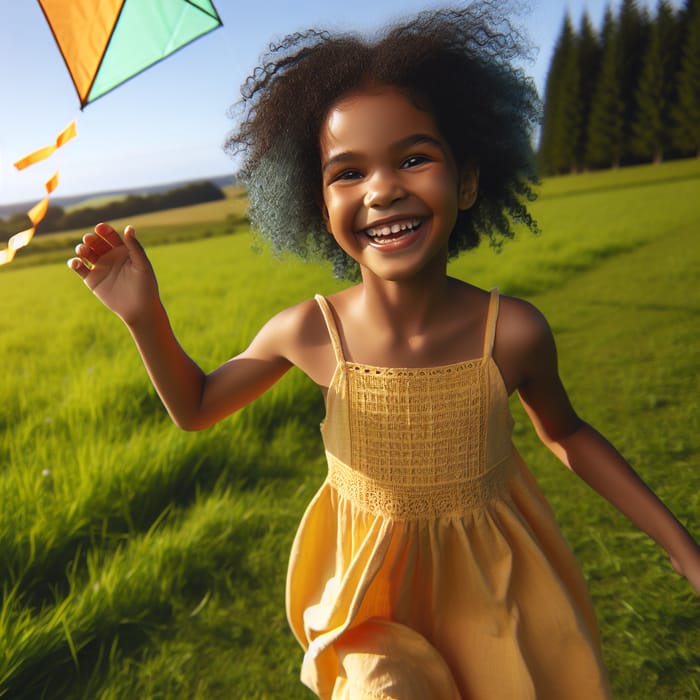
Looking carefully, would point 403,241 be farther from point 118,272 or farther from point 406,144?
point 118,272

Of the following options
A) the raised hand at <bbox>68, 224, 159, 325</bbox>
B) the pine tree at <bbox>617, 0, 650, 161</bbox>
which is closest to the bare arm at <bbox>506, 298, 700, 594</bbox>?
the raised hand at <bbox>68, 224, 159, 325</bbox>

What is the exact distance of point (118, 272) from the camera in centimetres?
134

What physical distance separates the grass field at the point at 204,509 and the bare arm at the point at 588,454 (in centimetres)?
62

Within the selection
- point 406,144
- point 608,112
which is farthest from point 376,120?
point 608,112

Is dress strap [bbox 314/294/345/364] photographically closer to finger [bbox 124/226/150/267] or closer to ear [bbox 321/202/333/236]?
ear [bbox 321/202/333/236]

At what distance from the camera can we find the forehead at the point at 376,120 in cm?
124

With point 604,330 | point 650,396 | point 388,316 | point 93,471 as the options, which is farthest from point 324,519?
point 604,330

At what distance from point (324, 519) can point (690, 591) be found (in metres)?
1.26

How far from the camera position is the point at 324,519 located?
1.54 metres

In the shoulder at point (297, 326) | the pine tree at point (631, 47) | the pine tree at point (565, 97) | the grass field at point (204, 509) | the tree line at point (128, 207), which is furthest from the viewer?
the pine tree at point (565, 97)

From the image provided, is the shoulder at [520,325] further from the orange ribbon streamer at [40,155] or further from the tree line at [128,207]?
the tree line at [128,207]

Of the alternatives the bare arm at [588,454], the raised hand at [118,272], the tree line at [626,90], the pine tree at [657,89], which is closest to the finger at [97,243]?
the raised hand at [118,272]

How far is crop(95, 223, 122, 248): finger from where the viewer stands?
4.28 ft

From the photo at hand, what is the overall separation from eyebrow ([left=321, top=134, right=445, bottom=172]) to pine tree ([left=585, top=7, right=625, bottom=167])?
2182cm
